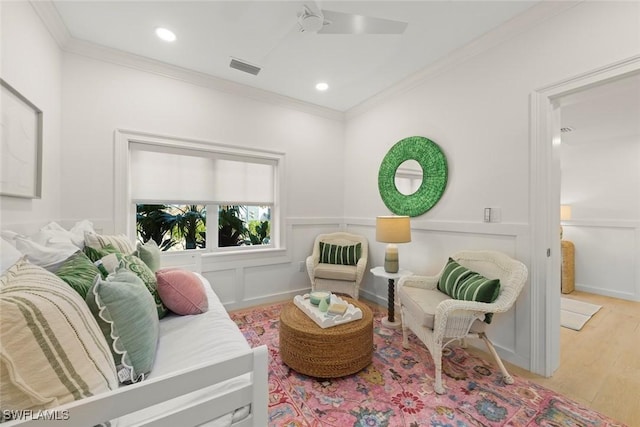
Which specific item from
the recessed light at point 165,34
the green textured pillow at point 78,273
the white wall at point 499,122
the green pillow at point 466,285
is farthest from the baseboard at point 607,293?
the recessed light at point 165,34

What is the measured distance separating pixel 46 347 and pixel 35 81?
207 centimetres

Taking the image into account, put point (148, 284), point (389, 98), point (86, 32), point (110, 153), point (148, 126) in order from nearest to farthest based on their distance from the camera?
point (148, 284) < point (86, 32) < point (110, 153) < point (148, 126) < point (389, 98)

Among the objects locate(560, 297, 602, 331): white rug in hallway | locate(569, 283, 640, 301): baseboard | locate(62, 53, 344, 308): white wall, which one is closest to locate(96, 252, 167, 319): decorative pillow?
locate(62, 53, 344, 308): white wall

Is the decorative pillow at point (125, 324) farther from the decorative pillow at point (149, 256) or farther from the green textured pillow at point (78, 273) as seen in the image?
the decorative pillow at point (149, 256)

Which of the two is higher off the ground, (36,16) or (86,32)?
(86,32)

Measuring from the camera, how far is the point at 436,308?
1.84m

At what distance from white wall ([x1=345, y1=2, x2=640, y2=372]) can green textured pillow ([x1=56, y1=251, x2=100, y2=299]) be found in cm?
267

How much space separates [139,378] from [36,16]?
2.50 metres

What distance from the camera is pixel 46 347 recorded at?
2.26 feet

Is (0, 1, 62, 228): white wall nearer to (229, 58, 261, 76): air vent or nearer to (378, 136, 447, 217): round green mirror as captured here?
(229, 58, 261, 76): air vent

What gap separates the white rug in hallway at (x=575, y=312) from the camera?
110 inches

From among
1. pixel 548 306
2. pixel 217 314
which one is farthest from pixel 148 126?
pixel 548 306

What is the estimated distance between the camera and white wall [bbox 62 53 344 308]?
2.38m

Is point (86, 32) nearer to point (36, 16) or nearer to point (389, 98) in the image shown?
point (36, 16)
